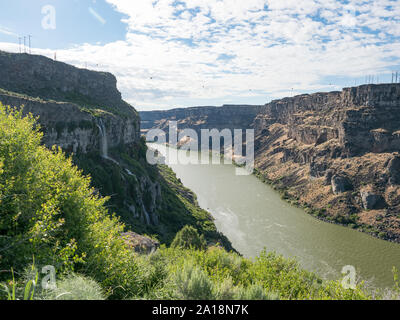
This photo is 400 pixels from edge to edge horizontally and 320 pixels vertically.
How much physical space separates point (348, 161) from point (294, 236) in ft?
120

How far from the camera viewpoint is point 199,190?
273 feet

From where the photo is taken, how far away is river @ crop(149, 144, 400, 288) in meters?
40.4

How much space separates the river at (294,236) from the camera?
132ft

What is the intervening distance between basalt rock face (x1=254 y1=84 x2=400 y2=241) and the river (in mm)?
5476

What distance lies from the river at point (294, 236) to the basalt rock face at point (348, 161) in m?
5.48

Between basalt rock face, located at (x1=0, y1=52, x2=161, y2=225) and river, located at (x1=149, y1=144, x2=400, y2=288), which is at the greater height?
basalt rock face, located at (x1=0, y1=52, x2=161, y2=225)

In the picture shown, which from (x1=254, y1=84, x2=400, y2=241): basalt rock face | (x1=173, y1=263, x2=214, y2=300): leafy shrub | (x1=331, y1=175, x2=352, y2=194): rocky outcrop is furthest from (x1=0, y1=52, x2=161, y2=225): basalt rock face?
(x1=331, y1=175, x2=352, y2=194): rocky outcrop

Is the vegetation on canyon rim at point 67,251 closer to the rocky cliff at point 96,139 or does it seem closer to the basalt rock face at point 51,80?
the rocky cliff at point 96,139

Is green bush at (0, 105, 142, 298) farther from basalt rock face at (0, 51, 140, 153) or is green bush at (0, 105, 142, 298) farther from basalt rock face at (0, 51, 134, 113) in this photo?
basalt rock face at (0, 51, 134, 113)

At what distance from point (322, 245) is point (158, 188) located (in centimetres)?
3397

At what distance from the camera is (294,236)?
50.6 m

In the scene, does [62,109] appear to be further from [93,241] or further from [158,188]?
[93,241]

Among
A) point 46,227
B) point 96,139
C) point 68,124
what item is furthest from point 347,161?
point 46,227
